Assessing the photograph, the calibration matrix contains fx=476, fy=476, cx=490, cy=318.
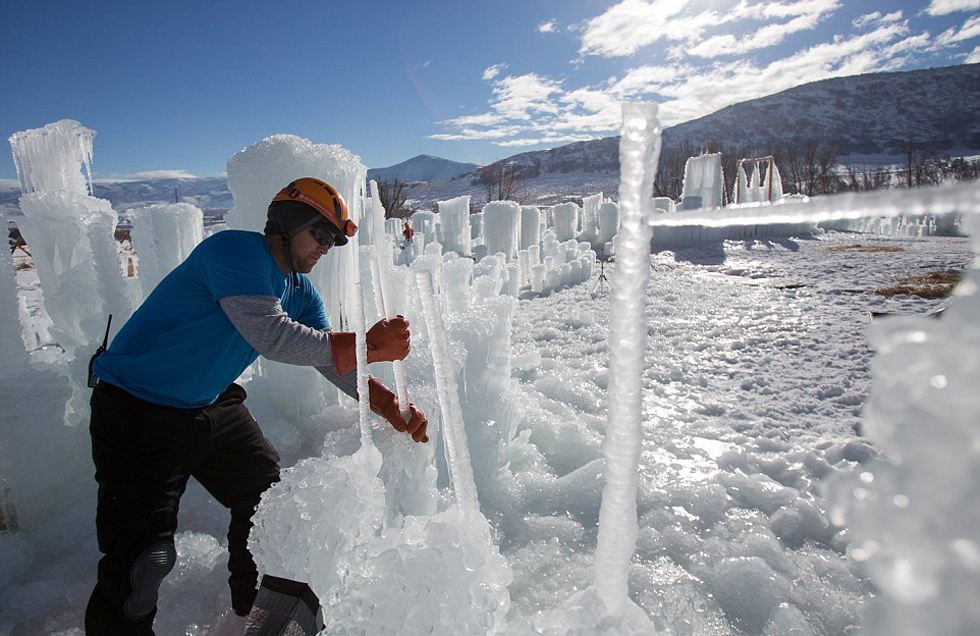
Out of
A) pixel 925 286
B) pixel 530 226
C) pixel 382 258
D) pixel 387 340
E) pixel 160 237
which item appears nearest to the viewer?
pixel 382 258

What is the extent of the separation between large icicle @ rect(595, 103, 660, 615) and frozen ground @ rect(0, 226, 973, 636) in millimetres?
184

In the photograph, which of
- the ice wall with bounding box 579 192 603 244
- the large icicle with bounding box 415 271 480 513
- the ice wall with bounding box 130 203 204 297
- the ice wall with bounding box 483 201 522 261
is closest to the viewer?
the large icicle with bounding box 415 271 480 513

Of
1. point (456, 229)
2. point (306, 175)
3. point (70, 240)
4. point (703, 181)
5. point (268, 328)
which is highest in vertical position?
point (703, 181)

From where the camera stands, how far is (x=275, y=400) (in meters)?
2.92

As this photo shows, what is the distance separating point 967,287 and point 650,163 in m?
0.36

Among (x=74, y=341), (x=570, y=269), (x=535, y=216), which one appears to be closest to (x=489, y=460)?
(x=74, y=341)

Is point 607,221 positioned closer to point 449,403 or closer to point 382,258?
point 382,258

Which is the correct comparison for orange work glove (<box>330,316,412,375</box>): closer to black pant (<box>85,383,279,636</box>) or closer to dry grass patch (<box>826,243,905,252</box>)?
black pant (<box>85,383,279,636</box>)

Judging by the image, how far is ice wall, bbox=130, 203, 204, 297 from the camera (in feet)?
9.78

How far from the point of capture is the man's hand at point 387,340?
5.27 ft

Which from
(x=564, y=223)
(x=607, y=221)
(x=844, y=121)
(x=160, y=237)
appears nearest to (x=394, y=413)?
(x=160, y=237)

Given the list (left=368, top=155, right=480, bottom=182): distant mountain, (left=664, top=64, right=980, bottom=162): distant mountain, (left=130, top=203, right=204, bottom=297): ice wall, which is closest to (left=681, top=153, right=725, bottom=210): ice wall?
(left=130, top=203, right=204, bottom=297): ice wall

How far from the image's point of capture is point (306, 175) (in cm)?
246

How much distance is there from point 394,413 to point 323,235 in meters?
0.73
